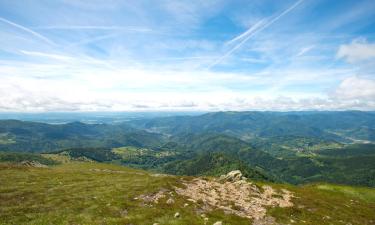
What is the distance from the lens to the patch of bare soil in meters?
44.1

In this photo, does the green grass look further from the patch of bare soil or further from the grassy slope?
the patch of bare soil

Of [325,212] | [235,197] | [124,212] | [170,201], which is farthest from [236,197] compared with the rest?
[124,212]

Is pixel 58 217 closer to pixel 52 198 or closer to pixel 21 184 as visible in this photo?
pixel 52 198

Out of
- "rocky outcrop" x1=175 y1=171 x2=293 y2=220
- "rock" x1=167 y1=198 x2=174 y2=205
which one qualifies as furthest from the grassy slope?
"rocky outcrop" x1=175 y1=171 x2=293 y2=220

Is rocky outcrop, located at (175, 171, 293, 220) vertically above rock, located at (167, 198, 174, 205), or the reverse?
rock, located at (167, 198, 174, 205)

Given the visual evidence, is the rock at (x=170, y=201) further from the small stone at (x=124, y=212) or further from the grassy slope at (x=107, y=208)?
the small stone at (x=124, y=212)

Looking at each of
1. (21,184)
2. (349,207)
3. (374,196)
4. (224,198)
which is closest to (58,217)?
(21,184)

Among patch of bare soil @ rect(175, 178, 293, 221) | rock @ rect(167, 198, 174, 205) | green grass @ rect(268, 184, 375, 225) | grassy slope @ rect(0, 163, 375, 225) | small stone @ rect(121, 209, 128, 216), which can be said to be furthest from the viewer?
patch of bare soil @ rect(175, 178, 293, 221)

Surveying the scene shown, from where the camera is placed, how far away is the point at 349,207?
184 ft

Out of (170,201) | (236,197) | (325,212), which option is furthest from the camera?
(236,197)

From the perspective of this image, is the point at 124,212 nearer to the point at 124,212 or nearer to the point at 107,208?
the point at 124,212

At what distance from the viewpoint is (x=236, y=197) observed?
5172 cm

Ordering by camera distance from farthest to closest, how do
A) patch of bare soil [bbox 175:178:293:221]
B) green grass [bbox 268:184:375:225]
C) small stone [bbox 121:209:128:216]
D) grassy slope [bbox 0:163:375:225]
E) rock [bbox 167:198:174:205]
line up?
1. patch of bare soil [bbox 175:178:293:221]
2. green grass [bbox 268:184:375:225]
3. rock [bbox 167:198:174:205]
4. small stone [bbox 121:209:128:216]
5. grassy slope [bbox 0:163:375:225]

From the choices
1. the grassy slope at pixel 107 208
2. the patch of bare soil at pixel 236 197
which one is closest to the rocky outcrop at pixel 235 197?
the patch of bare soil at pixel 236 197
